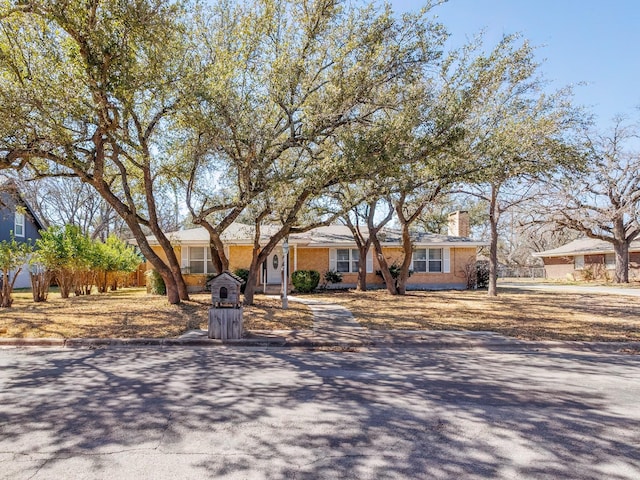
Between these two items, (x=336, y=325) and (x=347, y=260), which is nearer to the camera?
(x=336, y=325)

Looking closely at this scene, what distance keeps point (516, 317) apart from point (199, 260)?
49.6ft

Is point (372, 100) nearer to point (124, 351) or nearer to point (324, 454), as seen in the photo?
point (124, 351)

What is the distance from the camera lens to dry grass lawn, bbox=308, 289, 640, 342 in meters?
9.84

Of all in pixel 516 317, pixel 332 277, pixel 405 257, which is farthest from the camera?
pixel 332 277

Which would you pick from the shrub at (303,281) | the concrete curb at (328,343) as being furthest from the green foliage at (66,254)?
the shrub at (303,281)

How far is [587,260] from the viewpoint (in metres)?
36.3

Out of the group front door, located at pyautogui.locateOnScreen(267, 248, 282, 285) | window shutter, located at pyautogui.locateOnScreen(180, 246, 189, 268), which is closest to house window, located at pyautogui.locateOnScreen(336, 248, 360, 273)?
front door, located at pyautogui.locateOnScreen(267, 248, 282, 285)

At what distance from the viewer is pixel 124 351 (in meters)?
8.02

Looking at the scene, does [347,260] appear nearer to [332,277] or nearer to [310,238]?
[332,277]

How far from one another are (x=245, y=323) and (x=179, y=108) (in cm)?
535

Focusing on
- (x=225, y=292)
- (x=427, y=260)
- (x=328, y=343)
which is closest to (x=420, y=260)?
(x=427, y=260)

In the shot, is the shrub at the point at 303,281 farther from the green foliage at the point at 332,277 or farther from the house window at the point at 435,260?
the house window at the point at 435,260

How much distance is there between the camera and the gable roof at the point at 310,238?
2078cm

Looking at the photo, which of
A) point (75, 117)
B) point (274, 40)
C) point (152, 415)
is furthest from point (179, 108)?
point (152, 415)
